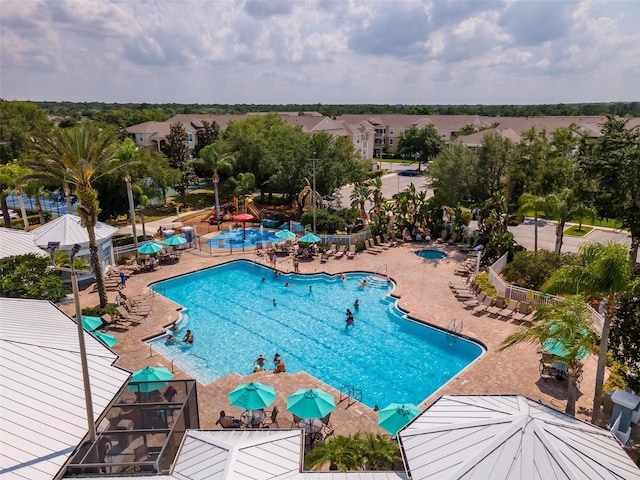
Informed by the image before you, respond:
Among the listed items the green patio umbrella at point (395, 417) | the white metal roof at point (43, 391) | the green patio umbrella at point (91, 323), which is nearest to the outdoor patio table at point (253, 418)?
the green patio umbrella at point (395, 417)

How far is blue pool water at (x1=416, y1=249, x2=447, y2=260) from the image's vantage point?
3412 cm

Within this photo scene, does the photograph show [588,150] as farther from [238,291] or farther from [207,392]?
[207,392]

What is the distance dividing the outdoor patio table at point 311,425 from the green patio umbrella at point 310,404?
77 centimetres

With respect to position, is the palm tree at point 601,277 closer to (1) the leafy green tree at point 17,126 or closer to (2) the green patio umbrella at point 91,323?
(2) the green patio umbrella at point 91,323

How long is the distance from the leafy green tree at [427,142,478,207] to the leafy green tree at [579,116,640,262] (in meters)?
9.77

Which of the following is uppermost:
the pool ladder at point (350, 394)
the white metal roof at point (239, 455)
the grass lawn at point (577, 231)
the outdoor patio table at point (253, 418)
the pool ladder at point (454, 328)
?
the white metal roof at point (239, 455)

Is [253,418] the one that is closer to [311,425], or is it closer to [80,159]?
[311,425]

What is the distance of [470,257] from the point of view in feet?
109

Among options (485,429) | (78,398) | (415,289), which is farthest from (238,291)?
(485,429)

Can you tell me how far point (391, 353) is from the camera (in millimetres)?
22609

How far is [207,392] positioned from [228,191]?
4015 cm

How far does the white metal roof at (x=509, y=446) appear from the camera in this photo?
959cm

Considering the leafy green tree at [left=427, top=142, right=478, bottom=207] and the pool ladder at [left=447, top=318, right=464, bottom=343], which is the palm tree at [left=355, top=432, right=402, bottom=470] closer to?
the pool ladder at [left=447, top=318, right=464, bottom=343]

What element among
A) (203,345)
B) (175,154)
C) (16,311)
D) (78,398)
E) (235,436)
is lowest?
(203,345)
